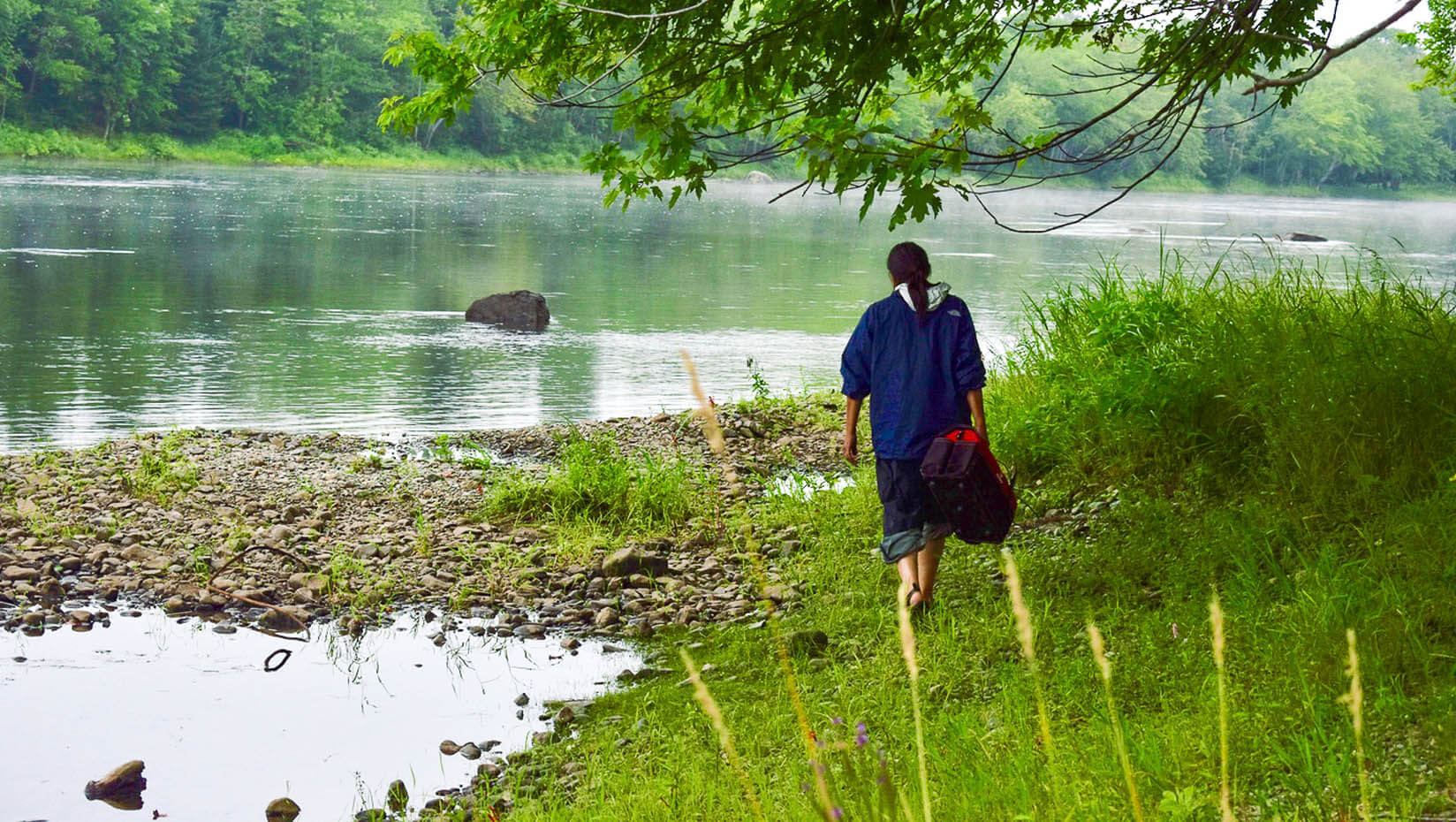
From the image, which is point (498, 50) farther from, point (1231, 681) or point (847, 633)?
point (1231, 681)

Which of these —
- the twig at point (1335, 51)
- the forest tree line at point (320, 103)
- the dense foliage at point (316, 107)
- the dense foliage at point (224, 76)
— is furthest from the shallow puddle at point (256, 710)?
the dense foliage at point (224, 76)

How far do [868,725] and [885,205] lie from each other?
58.8 metres

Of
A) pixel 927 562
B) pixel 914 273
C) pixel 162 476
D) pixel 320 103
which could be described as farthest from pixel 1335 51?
pixel 320 103

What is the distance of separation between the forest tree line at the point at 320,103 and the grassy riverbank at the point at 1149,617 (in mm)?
43237

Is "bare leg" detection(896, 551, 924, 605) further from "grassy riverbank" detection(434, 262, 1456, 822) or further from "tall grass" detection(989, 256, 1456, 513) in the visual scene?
"tall grass" detection(989, 256, 1456, 513)

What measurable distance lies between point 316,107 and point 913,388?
79.6 metres

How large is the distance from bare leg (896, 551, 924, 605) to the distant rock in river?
15408mm

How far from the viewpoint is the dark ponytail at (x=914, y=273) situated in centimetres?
599

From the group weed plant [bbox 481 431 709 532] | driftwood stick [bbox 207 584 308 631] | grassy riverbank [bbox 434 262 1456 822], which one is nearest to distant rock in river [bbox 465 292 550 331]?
weed plant [bbox 481 431 709 532]

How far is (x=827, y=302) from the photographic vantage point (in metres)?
25.7

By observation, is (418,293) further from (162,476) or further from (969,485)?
(969,485)

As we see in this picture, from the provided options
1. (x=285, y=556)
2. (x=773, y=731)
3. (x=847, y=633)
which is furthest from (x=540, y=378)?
(x=773, y=731)

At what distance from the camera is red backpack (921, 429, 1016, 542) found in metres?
5.73

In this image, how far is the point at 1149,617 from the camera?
18.3ft
